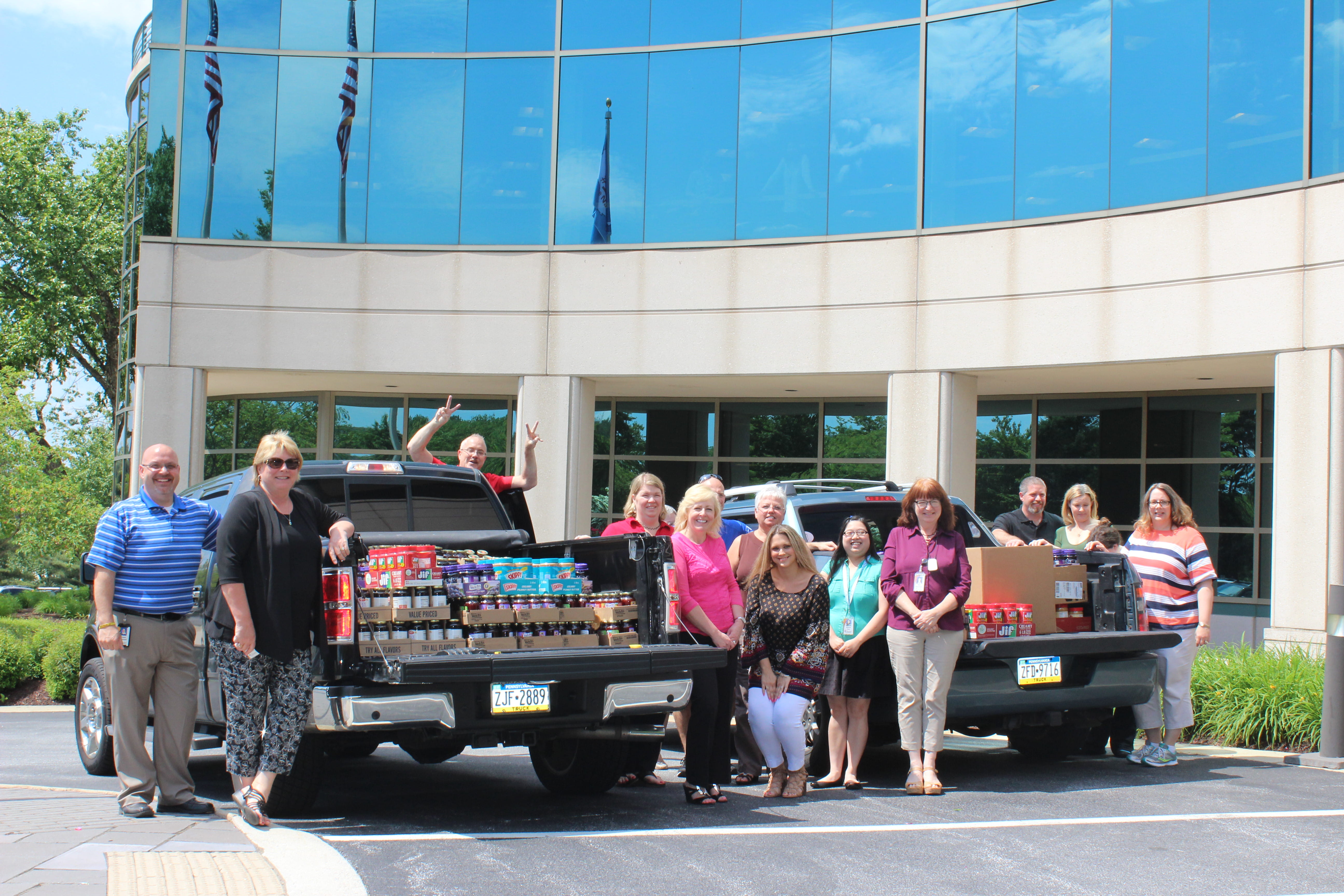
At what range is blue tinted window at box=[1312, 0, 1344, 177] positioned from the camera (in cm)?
1401

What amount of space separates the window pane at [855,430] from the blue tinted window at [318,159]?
8.21 m

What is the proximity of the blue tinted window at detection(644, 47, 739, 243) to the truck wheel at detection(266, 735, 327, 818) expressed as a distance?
13.0 m

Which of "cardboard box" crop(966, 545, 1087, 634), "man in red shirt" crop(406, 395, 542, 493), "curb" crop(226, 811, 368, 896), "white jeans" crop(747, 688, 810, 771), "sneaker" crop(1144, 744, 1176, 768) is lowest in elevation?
"sneaker" crop(1144, 744, 1176, 768)

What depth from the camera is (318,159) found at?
1922 centimetres

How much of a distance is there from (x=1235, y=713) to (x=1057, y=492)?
1026 centimetres

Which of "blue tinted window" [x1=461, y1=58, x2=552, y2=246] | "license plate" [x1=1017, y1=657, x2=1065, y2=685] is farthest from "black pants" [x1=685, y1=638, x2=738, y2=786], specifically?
"blue tinted window" [x1=461, y1=58, x2=552, y2=246]

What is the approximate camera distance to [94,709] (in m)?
7.83

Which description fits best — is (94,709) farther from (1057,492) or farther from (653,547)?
(1057,492)

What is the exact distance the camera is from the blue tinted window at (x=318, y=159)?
19.2 meters

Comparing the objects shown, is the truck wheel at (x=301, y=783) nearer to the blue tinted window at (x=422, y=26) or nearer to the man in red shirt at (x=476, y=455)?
the man in red shirt at (x=476, y=455)

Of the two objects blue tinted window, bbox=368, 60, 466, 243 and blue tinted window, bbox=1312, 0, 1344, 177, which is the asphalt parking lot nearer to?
blue tinted window, bbox=1312, 0, 1344, 177

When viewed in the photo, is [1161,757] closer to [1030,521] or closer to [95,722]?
[1030,521]

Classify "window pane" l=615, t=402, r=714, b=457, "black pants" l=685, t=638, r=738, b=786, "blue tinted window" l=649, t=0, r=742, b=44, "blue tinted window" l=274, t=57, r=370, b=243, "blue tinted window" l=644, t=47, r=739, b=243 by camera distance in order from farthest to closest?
"window pane" l=615, t=402, r=714, b=457
"blue tinted window" l=274, t=57, r=370, b=243
"blue tinted window" l=649, t=0, r=742, b=44
"blue tinted window" l=644, t=47, r=739, b=243
"black pants" l=685, t=638, r=738, b=786

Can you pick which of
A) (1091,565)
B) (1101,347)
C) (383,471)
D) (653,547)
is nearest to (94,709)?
(383,471)
